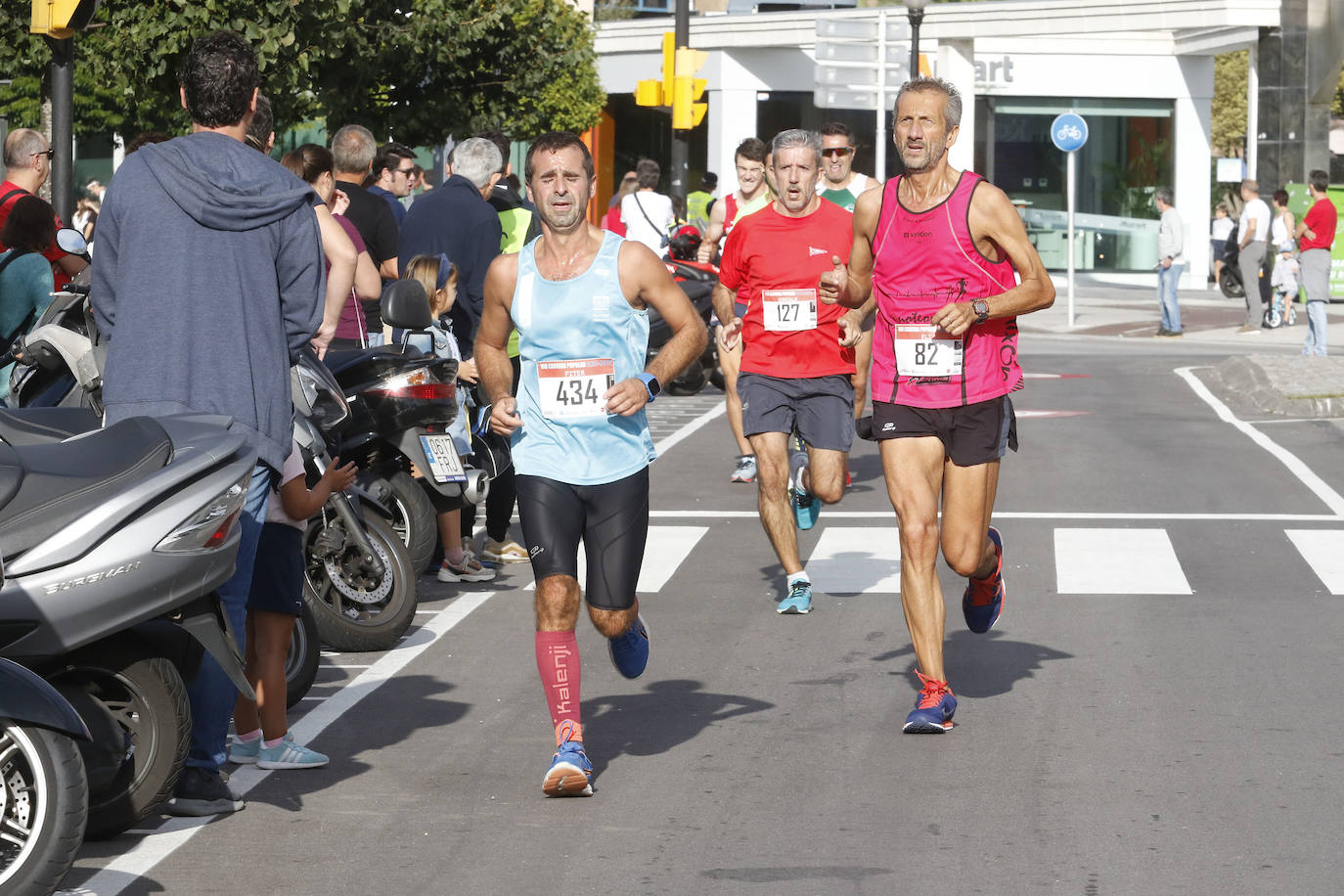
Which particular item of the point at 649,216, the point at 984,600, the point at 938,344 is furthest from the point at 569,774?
the point at 649,216

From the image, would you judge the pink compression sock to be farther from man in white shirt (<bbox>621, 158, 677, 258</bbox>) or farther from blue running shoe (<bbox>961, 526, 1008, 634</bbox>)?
man in white shirt (<bbox>621, 158, 677, 258</bbox>)

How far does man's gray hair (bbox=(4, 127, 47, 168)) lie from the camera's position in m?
10.7

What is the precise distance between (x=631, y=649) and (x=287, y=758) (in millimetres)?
1078

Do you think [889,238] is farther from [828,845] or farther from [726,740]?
[828,845]

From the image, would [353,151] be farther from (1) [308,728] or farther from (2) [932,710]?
(2) [932,710]

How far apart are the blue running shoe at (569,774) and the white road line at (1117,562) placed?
158 inches

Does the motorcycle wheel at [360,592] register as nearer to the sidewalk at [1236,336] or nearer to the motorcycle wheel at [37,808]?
the motorcycle wheel at [37,808]

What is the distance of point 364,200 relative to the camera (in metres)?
Answer: 11.2

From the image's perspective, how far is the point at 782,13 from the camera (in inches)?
1674

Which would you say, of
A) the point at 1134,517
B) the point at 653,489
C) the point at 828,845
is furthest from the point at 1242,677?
the point at 653,489

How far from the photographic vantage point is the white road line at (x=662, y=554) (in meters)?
9.81

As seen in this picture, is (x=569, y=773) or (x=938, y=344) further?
(x=938, y=344)

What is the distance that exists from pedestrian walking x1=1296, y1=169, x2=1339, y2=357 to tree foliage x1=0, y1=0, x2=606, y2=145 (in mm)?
9035

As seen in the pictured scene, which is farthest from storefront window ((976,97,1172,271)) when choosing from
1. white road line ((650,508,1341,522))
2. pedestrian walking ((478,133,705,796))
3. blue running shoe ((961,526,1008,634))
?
pedestrian walking ((478,133,705,796))
